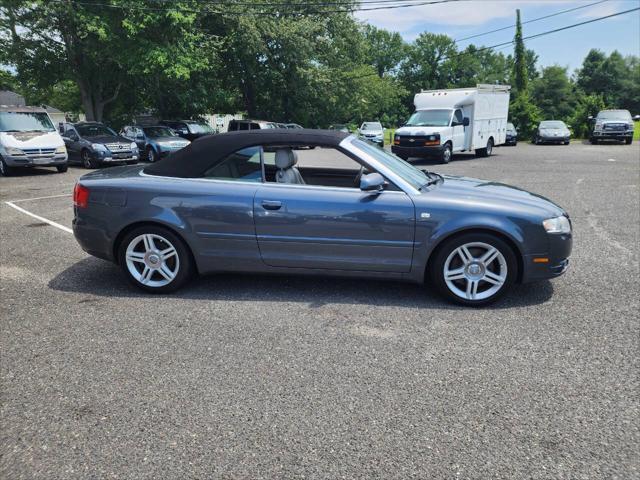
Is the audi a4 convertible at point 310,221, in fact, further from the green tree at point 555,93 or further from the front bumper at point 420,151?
the green tree at point 555,93

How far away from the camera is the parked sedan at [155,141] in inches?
760

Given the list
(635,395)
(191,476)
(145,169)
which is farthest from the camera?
(145,169)

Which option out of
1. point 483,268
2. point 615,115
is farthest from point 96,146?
point 615,115

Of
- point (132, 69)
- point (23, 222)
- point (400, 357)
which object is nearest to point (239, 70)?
point (132, 69)

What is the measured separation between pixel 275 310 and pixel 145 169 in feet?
6.74

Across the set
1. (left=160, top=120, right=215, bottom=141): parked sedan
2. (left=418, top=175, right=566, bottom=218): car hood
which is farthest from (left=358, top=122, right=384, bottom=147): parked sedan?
(left=418, top=175, right=566, bottom=218): car hood

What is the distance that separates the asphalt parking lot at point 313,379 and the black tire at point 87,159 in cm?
1321

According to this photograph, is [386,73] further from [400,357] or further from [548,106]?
[400,357]

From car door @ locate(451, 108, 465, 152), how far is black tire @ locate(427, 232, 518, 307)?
643 inches

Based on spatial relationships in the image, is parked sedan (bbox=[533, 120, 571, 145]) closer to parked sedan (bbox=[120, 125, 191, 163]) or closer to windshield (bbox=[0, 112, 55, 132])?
parked sedan (bbox=[120, 125, 191, 163])

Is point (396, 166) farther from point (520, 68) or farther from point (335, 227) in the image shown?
point (520, 68)

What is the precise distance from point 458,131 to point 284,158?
55.5 ft

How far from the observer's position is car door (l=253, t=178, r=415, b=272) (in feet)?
14.6

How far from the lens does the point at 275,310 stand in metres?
4.44
